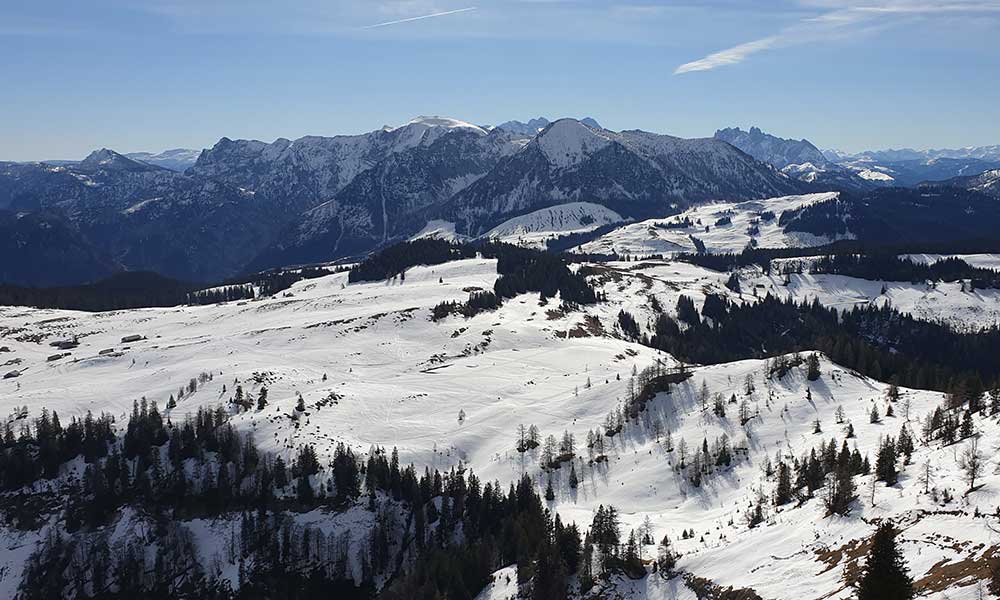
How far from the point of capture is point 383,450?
155 metres

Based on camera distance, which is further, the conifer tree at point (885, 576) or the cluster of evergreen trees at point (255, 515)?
the cluster of evergreen trees at point (255, 515)

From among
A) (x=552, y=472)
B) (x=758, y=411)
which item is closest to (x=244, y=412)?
(x=552, y=472)

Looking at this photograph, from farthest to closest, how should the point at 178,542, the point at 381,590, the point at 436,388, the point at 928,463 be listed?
the point at 436,388 → the point at 178,542 → the point at 381,590 → the point at 928,463

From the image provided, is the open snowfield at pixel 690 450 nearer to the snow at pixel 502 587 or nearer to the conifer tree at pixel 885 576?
the snow at pixel 502 587

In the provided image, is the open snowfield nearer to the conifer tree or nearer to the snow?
the snow

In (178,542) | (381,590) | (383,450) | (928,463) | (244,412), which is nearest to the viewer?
(928,463)

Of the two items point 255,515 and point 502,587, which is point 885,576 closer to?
point 502,587

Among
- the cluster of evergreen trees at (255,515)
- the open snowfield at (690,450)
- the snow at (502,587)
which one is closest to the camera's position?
the open snowfield at (690,450)

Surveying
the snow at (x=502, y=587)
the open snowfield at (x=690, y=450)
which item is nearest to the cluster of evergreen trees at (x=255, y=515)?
the snow at (x=502, y=587)

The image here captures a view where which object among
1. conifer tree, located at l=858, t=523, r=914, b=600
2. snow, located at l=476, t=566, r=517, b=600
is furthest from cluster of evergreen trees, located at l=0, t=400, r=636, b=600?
conifer tree, located at l=858, t=523, r=914, b=600

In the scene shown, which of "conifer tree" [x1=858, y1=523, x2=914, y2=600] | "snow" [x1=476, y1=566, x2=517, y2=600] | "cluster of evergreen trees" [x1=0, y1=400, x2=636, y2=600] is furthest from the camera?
"cluster of evergreen trees" [x1=0, y1=400, x2=636, y2=600]

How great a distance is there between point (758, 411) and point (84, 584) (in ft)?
509

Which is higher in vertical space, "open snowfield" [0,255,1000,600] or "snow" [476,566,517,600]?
"open snowfield" [0,255,1000,600]

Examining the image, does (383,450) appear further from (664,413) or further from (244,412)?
(664,413)
